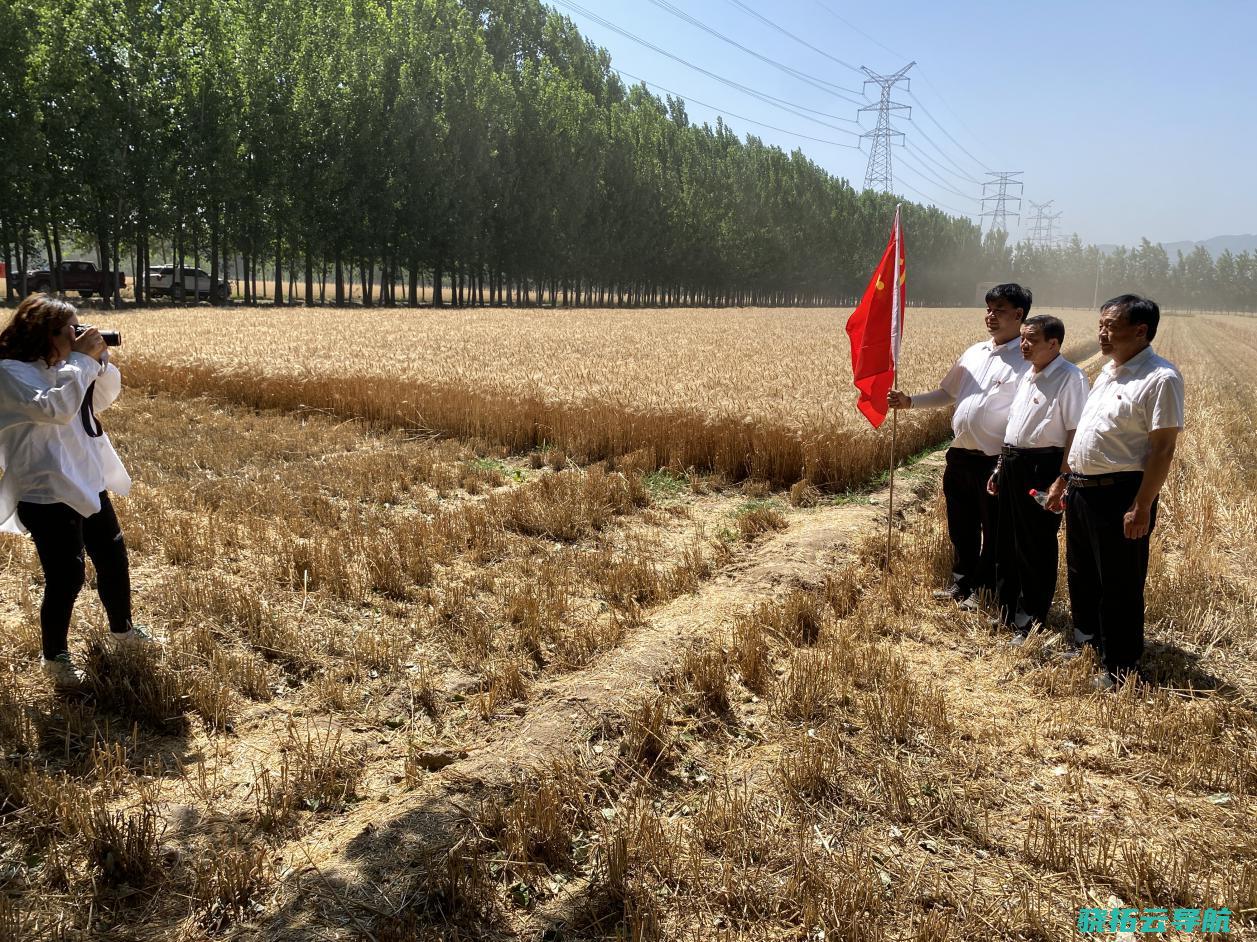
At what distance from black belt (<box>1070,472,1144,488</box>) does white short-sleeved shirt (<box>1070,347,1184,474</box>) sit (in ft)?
0.10

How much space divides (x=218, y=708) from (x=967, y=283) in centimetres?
13933

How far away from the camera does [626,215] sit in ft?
206

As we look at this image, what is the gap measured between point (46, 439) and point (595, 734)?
3228mm

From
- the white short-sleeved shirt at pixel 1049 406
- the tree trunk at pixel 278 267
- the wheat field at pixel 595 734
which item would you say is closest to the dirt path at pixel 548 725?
the wheat field at pixel 595 734

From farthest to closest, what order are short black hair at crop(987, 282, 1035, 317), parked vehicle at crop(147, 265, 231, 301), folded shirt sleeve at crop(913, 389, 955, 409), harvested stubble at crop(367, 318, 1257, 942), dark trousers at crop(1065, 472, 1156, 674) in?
parked vehicle at crop(147, 265, 231, 301)
folded shirt sleeve at crop(913, 389, 955, 409)
short black hair at crop(987, 282, 1035, 317)
dark trousers at crop(1065, 472, 1156, 674)
harvested stubble at crop(367, 318, 1257, 942)

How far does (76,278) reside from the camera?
124ft

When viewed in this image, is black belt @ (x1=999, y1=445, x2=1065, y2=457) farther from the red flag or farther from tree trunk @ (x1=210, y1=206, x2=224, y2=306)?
tree trunk @ (x1=210, y1=206, x2=224, y2=306)

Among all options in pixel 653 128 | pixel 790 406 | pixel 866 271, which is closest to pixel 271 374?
pixel 790 406

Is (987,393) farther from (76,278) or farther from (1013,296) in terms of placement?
(76,278)

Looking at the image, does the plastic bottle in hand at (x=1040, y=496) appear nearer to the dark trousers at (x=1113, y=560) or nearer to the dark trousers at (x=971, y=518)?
the dark trousers at (x=1113, y=560)

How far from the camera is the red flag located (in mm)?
6406

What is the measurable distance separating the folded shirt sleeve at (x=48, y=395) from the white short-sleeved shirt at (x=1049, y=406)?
5394 millimetres

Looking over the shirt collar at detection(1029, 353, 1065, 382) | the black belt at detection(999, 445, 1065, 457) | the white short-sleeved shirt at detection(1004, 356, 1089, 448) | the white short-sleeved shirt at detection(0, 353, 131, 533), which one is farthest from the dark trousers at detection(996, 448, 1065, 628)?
the white short-sleeved shirt at detection(0, 353, 131, 533)

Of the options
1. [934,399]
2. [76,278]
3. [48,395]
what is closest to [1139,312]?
[934,399]
